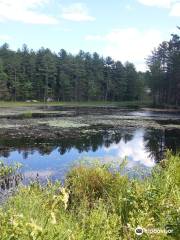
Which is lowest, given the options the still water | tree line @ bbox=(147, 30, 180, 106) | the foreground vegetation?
the still water

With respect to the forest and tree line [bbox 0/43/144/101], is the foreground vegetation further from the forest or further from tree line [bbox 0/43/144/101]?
tree line [bbox 0/43/144/101]

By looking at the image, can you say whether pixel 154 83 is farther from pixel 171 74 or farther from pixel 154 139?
pixel 154 139

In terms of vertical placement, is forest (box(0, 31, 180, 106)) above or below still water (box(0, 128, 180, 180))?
above

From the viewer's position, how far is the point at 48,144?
24719mm

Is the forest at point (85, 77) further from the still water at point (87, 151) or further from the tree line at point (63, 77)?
the still water at point (87, 151)

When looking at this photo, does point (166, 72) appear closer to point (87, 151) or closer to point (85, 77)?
point (85, 77)

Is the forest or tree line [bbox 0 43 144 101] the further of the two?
tree line [bbox 0 43 144 101]

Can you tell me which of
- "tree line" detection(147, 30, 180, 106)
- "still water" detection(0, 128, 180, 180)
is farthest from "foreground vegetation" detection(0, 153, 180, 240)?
"tree line" detection(147, 30, 180, 106)

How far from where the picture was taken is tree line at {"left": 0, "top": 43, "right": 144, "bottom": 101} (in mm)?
98625

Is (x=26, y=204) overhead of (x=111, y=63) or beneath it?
beneath

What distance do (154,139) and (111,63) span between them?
9800 cm

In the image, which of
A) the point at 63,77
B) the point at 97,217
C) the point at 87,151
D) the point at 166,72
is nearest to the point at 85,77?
the point at 63,77

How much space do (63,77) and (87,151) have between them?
84634 millimetres

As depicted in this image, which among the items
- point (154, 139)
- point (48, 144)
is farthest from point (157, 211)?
point (154, 139)
